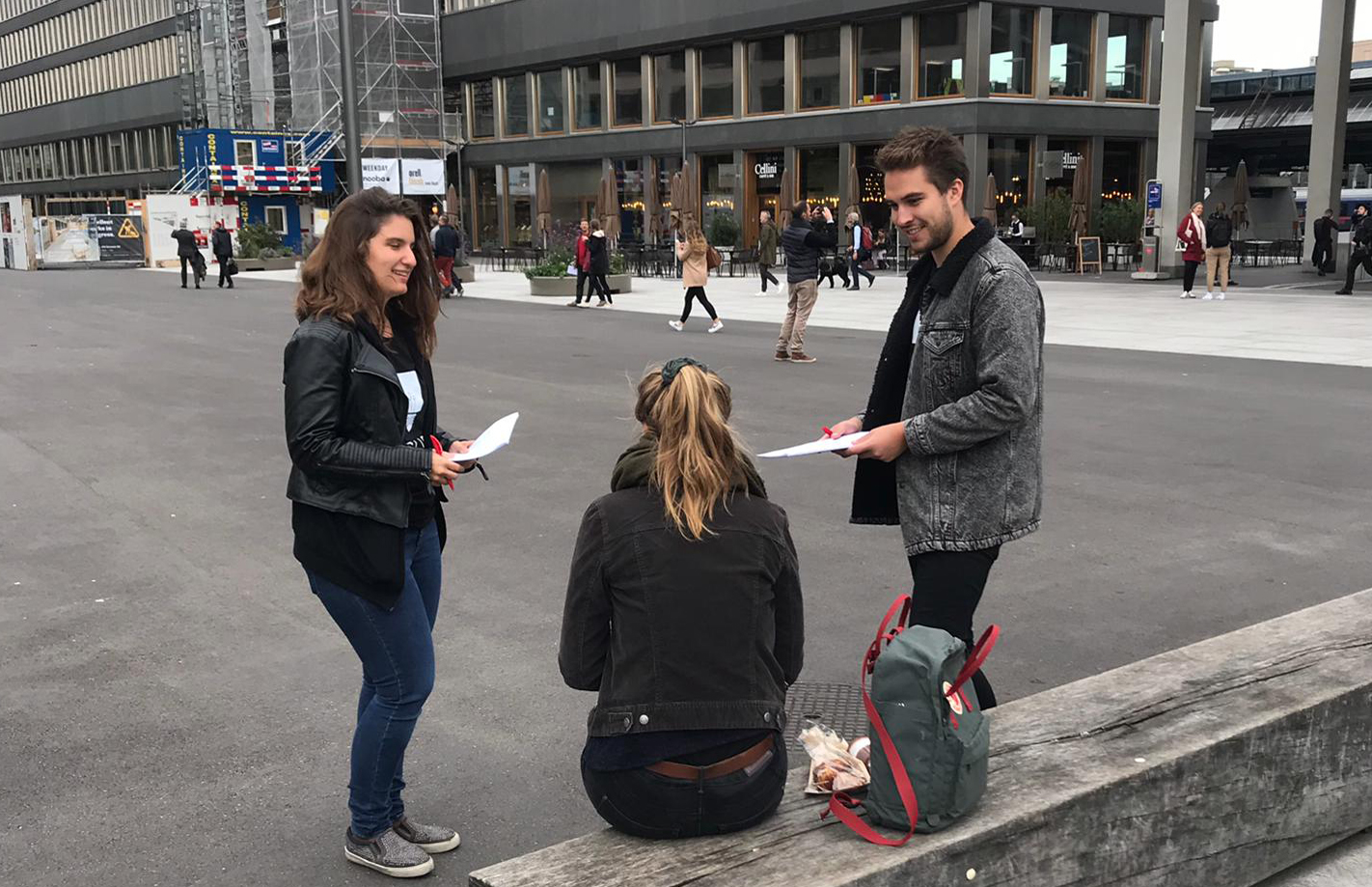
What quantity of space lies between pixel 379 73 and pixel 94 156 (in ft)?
114

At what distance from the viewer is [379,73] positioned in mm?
50281

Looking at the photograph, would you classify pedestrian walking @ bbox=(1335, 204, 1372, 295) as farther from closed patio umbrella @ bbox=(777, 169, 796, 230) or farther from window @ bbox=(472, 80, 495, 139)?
window @ bbox=(472, 80, 495, 139)

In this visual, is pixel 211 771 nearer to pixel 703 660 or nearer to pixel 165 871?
pixel 165 871

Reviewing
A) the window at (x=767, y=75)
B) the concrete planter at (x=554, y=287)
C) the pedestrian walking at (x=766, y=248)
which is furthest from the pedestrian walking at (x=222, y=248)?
the window at (x=767, y=75)

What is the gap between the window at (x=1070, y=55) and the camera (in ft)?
129

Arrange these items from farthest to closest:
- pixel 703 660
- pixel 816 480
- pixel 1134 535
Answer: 1. pixel 816 480
2. pixel 1134 535
3. pixel 703 660

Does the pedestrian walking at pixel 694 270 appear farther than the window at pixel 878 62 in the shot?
No

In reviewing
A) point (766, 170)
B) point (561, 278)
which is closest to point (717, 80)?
point (766, 170)

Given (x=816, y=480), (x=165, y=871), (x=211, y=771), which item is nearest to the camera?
(x=165, y=871)

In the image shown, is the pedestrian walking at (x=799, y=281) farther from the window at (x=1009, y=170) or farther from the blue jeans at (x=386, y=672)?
the window at (x=1009, y=170)

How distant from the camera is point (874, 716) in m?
2.88

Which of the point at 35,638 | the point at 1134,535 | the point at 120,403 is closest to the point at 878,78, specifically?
the point at 120,403

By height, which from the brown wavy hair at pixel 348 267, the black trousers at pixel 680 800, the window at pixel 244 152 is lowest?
the black trousers at pixel 680 800

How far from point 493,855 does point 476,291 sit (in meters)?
27.1
